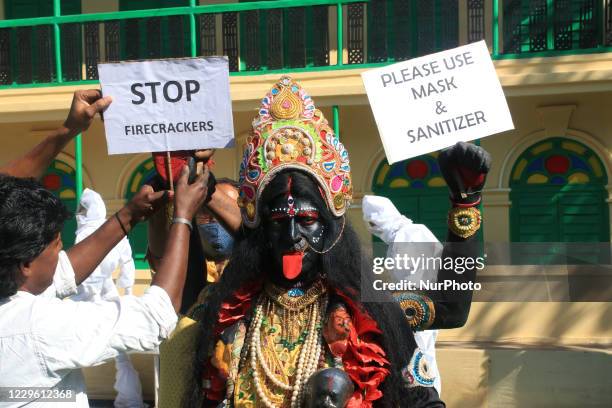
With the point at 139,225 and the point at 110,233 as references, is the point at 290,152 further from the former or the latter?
the point at 139,225

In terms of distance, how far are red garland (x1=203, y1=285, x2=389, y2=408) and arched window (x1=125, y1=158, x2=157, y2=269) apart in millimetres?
10185

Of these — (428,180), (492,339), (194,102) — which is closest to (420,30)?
(428,180)

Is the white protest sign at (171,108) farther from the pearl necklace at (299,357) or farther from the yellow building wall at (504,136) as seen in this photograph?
the yellow building wall at (504,136)

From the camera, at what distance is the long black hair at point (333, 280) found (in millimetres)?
3246

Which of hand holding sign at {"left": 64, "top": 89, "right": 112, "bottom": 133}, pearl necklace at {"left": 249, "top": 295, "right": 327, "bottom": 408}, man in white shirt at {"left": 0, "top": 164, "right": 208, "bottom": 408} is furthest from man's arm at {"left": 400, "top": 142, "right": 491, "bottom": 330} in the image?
hand holding sign at {"left": 64, "top": 89, "right": 112, "bottom": 133}

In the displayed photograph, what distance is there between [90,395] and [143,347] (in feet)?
23.7

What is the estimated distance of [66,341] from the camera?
2.48 metres

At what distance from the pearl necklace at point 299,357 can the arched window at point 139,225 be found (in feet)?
33.6

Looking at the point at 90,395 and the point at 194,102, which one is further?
the point at 90,395

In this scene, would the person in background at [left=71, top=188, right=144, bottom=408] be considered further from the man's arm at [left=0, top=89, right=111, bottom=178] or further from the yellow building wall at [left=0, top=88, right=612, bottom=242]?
the man's arm at [left=0, top=89, right=111, bottom=178]

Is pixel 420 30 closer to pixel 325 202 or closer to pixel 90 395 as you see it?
pixel 90 395

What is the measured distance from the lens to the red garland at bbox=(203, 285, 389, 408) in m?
3.18

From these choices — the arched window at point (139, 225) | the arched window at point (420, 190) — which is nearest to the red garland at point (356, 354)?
the arched window at point (420, 190)

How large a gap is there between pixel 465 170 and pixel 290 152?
0.57 m
